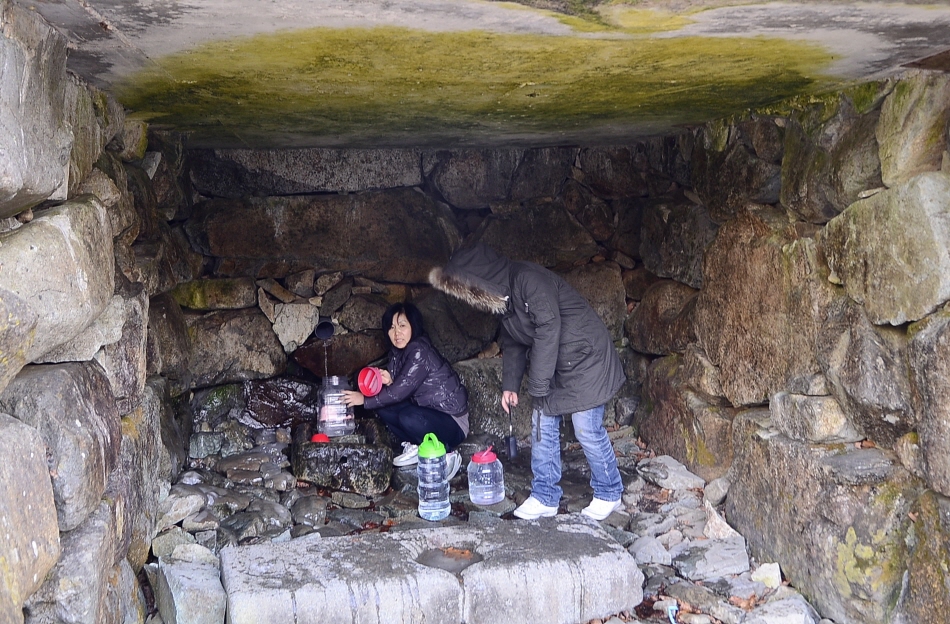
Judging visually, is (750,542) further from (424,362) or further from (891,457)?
(424,362)

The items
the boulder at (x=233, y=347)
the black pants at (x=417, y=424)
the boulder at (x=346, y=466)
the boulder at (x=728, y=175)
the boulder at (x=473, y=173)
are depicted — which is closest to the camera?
the boulder at (x=728, y=175)

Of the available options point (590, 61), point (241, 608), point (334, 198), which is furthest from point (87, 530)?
point (334, 198)

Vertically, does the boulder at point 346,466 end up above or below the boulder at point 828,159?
below

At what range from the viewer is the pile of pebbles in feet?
11.4

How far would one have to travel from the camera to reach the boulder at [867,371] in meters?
2.93

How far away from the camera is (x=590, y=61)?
2689 mm

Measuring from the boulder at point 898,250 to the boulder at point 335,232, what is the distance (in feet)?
9.95

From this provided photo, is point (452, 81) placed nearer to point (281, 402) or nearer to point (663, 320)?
point (663, 320)

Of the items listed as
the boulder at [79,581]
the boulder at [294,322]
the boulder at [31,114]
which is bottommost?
the boulder at [294,322]

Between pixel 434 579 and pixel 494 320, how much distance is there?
3.06 m

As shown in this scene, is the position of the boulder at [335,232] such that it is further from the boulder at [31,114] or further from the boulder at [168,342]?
the boulder at [31,114]

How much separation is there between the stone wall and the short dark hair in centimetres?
37

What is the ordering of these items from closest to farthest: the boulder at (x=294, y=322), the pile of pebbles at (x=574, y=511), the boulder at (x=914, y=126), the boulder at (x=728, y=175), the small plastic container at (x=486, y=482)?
the boulder at (x=914, y=126) → the pile of pebbles at (x=574, y=511) → the boulder at (x=728, y=175) → the small plastic container at (x=486, y=482) → the boulder at (x=294, y=322)

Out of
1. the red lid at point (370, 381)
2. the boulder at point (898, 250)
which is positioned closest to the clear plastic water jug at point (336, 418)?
the red lid at point (370, 381)
